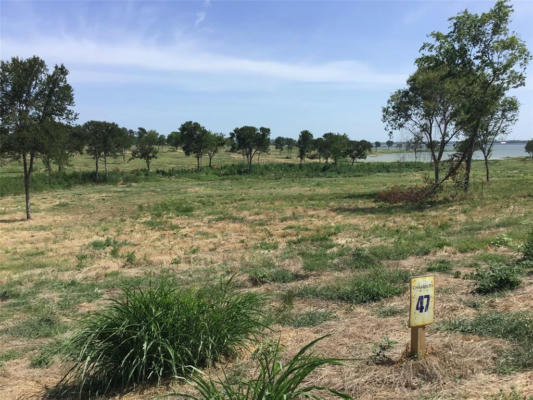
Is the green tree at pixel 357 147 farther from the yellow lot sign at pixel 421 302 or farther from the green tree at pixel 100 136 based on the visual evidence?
Answer: the yellow lot sign at pixel 421 302

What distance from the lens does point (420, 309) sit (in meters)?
3.81

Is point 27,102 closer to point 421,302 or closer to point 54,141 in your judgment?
point 54,141

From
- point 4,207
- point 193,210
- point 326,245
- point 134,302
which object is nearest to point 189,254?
point 326,245

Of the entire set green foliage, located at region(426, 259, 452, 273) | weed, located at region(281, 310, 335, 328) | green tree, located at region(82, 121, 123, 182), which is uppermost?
green tree, located at region(82, 121, 123, 182)

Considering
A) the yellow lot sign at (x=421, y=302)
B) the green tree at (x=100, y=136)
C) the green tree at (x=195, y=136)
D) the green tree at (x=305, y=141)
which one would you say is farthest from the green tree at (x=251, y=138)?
the yellow lot sign at (x=421, y=302)

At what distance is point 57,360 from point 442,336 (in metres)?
4.57

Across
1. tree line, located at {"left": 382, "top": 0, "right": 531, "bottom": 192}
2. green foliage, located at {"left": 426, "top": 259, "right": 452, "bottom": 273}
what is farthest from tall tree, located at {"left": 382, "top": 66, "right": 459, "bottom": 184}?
green foliage, located at {"left": 426, "top": 259, "right": 452, "bottom": 273}

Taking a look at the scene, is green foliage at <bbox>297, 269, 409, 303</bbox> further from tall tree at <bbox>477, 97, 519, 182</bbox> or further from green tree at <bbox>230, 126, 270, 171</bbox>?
green tree at <bbox>230, 126, 270, 171</bbox>

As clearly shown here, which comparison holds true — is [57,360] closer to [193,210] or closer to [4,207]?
[193,210]

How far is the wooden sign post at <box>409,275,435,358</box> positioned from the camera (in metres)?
3.76

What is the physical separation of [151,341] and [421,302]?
8.45ft

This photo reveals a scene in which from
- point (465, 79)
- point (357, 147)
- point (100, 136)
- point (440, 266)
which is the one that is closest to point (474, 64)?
point (465, 79)

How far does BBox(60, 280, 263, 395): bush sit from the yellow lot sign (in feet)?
6.13

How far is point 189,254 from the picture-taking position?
38.7 feet
